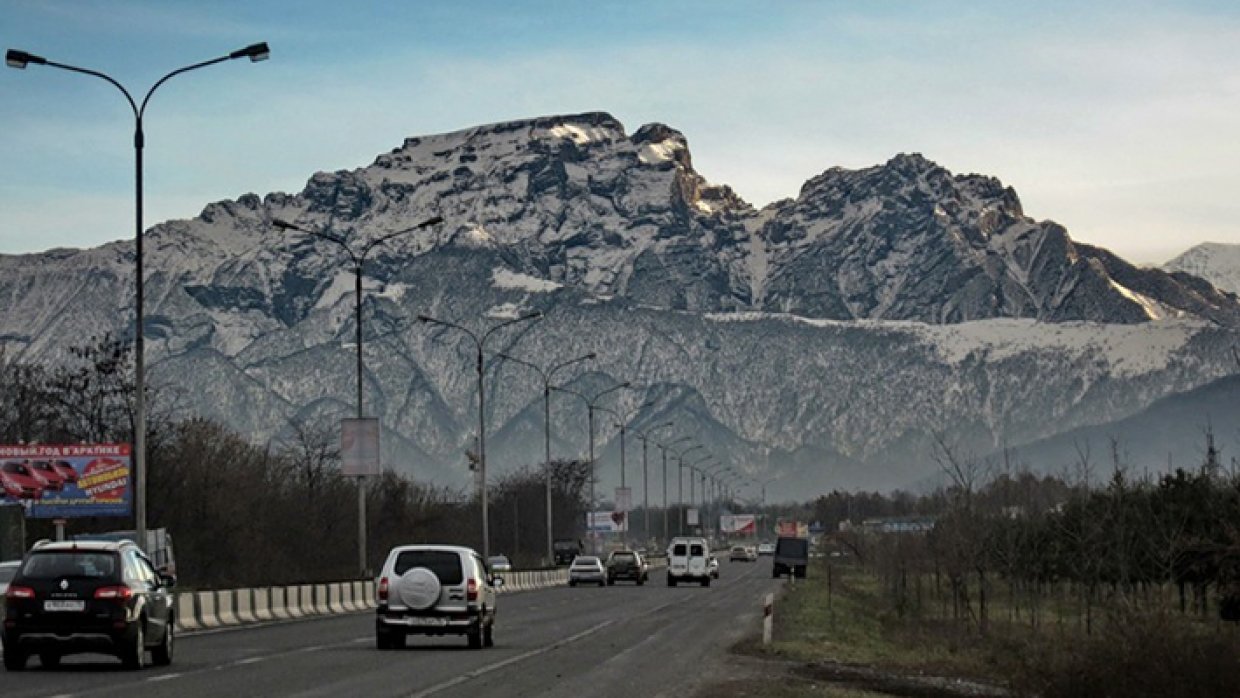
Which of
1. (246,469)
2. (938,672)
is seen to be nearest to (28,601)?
(938,672)

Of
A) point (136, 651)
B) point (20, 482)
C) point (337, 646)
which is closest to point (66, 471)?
point (20, 482)

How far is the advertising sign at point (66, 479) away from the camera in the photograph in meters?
81.6

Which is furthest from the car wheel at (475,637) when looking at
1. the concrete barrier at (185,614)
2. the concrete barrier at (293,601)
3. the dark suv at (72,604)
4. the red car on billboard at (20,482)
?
the red car on billboard at (20,482)

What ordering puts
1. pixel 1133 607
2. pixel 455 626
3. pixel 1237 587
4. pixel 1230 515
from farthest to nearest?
1. pixel 1230 515
2. pixel 455 626
3. pixel 1237 587
4. pixel 1133 607

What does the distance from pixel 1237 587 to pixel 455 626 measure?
13230 mm

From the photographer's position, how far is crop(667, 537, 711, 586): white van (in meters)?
95.6

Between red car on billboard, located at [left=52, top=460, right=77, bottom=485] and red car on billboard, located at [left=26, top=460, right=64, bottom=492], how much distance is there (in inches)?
4.6

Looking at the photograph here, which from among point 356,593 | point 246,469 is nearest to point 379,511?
point 246,469

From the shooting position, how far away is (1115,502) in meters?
60.7

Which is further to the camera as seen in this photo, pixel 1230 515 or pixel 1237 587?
pixel 1230 515

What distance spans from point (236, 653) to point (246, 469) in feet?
253

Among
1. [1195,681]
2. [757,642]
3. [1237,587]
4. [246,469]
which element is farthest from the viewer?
[246,469]

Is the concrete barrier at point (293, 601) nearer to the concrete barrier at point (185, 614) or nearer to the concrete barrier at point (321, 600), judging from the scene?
the concrete barrier at point (321, 600)

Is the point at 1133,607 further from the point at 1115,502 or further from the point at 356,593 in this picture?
the point at 356,593
